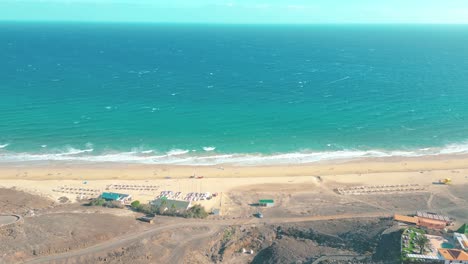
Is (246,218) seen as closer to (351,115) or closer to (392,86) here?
(351,115)

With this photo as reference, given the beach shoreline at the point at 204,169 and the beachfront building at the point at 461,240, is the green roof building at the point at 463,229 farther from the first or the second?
the beach shoreline at the point at 204,169

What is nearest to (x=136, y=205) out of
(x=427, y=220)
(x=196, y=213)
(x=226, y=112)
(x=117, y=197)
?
(x=117, y=197)

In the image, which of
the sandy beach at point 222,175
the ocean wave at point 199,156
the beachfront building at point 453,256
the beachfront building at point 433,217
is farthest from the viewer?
the ocean wave at point 199,156

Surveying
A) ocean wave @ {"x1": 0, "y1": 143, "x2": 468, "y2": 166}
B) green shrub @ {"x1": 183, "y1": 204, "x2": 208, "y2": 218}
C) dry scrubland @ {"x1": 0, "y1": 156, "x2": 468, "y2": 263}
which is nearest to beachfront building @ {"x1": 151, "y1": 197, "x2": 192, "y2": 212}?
green shrub @ {"x1": 183, "y1": 204, "x2": 208, "y2": 218}

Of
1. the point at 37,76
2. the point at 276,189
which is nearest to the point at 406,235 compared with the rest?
the point at 276,189

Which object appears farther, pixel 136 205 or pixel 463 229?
pixel 136 205

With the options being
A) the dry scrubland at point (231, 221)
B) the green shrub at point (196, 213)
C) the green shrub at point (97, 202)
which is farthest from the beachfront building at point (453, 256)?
the green shrub at point (97, 202)

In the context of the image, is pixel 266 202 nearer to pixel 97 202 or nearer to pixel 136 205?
pixel 136 205

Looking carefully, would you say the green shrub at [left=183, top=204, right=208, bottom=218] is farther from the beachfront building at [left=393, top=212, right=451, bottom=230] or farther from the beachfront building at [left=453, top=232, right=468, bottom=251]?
the beachfront building at [left=453, top=232, right=468, bottom=251]
